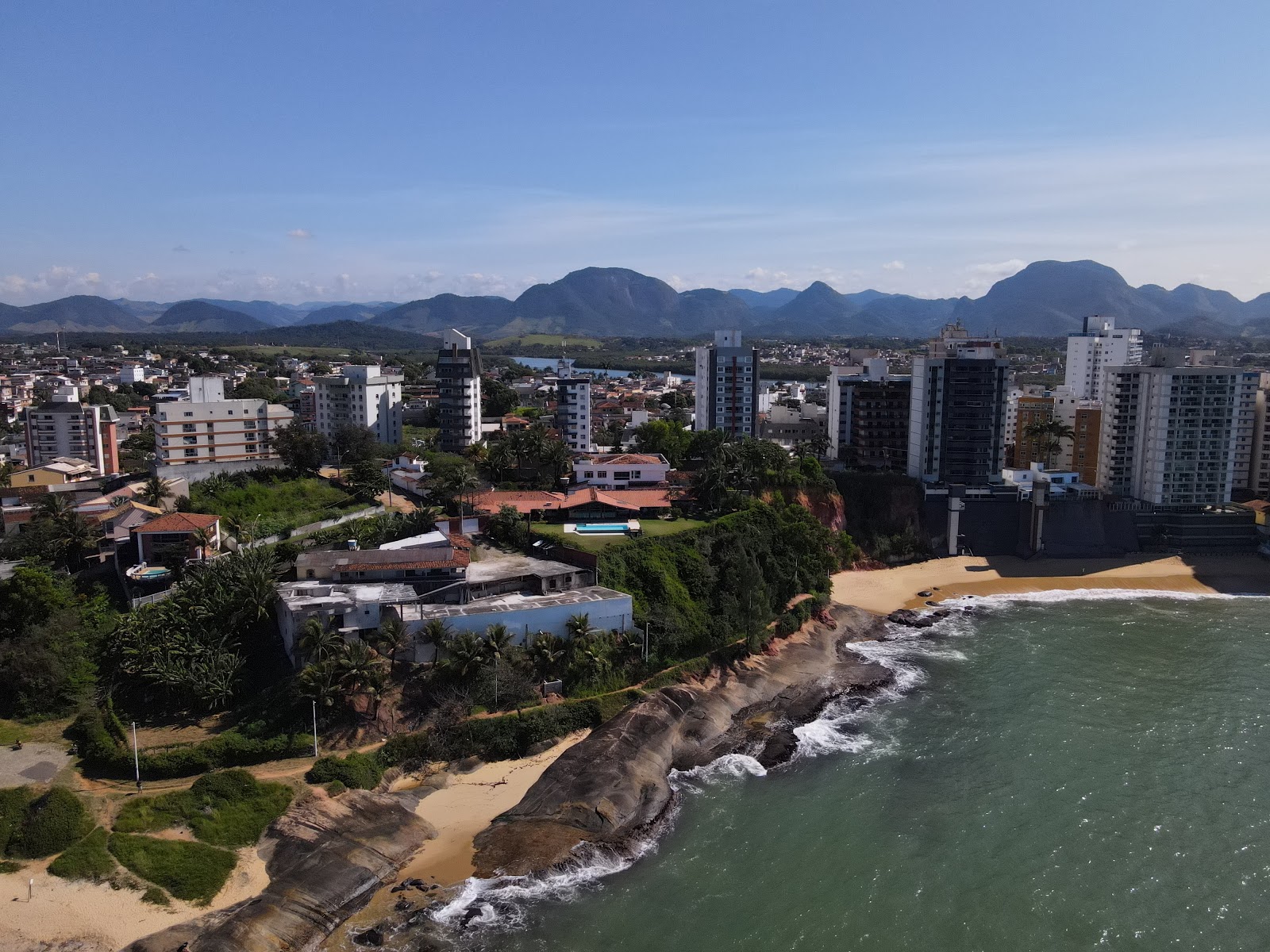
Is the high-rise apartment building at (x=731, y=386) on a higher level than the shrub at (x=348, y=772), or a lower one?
higher

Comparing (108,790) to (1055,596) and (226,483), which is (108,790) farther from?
(1055,596)

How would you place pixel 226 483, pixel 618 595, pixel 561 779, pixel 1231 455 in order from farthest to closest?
pixel 1231 455 < pixel 226 483 < pixel 618 595 < pixel 561 779

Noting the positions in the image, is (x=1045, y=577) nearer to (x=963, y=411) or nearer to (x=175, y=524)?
(x=963, y=411)

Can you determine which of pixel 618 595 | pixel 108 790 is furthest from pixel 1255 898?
pixel 108 790

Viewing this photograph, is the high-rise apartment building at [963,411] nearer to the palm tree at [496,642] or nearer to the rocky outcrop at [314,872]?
the palm tree at [496,642]

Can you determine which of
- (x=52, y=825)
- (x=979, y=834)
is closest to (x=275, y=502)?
(x=52, y=825)

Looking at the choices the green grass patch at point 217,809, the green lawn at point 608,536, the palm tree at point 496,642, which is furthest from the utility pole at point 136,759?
the green lawn at point 608,536
